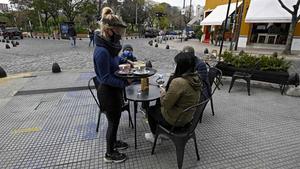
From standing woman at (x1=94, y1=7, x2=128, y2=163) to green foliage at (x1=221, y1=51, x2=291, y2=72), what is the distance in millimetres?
4404

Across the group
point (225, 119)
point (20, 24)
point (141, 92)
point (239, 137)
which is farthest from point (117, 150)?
point (20, 24)

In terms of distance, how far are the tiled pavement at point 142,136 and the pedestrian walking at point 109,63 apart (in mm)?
694

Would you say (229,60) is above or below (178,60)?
below

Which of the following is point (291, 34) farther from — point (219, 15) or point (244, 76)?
point (244, 76)

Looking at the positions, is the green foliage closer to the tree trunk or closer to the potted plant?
the potted plant

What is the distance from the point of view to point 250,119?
3727mm

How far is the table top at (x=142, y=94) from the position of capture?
8.45 feet

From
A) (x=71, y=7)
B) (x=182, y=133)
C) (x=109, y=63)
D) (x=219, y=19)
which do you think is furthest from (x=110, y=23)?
(x=71, y=7)

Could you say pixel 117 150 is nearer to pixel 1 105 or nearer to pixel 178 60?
pixel 178 60

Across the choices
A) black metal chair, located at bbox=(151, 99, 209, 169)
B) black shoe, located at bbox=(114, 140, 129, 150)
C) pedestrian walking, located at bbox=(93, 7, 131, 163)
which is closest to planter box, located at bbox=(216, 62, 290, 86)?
black metal chair, located at bbox=(151, 99, 209, 169)

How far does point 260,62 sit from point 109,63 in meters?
4.76

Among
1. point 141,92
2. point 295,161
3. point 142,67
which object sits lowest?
point 295,161

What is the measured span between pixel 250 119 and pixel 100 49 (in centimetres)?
310

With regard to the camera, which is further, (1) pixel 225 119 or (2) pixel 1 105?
(2) pixel 1 105
